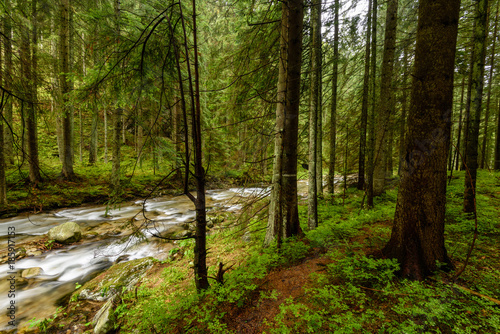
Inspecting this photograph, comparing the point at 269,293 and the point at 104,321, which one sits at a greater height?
the point at 269,293

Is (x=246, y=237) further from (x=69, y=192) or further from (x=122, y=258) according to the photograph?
(x=69, y=192)

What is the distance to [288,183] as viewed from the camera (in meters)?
4.46

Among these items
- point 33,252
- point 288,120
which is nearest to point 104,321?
point 288,120

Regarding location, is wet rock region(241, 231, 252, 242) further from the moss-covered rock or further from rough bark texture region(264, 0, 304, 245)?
the moss-covered rock

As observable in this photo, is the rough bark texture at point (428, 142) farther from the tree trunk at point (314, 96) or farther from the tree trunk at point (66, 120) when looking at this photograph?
the tree trunk at point (66, 120)

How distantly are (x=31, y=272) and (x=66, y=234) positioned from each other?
181 cm

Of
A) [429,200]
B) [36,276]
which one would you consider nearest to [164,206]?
[36,276]

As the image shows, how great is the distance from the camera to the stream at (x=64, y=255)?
4797 millimetres

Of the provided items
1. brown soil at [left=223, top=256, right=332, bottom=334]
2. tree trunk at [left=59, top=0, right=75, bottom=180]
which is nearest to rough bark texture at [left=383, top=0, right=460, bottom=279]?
brown soil at [left=223, top=256, right=332, bottom=334]

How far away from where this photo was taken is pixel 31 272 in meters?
5.96

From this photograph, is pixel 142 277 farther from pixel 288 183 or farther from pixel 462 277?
pixel 462 277

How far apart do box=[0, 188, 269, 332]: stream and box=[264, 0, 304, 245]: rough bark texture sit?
0.54 metres

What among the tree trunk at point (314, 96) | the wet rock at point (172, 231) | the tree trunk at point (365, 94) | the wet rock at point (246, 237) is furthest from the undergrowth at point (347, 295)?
the tree trunk at point (365, 94)

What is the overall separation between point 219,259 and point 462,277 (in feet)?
16.1
